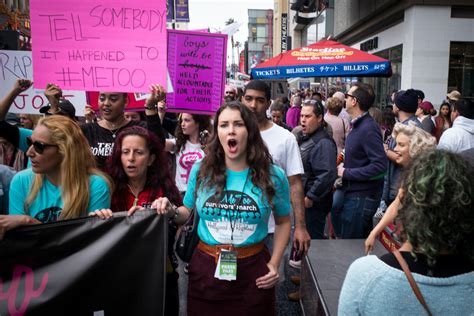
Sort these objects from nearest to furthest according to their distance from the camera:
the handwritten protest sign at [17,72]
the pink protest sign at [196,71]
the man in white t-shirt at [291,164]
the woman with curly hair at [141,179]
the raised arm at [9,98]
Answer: the woman with curly hair at [141,179] < the raised arm at [9,98] < the man in white t-shirt at [291,164] < the pink protest sign at [196,71] < the handwritten protest sign at [17,72]

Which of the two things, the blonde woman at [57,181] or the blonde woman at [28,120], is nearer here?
the blonde woman at [57,181]

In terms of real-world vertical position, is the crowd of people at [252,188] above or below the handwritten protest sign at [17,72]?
below

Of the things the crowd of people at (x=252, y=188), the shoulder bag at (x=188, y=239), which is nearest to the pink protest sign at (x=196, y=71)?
the crowd of people at (x=252, y=188)

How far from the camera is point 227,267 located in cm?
233

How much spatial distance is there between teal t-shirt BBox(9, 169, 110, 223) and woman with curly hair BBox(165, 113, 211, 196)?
1.93 meters

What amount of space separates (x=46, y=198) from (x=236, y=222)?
1096 mm

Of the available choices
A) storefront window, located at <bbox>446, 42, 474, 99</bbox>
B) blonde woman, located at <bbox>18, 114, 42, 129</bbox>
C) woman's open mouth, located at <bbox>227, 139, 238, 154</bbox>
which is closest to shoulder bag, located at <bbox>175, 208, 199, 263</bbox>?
woman's open mouth, located at <bbox>227, 139, 238, 154</bbox>

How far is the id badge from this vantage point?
2.33 m

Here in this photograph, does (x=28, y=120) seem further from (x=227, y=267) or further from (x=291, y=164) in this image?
(x=227, y=267)

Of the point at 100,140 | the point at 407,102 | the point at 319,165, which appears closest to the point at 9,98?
the point at 100,140

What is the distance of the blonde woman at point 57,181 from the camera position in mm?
2350

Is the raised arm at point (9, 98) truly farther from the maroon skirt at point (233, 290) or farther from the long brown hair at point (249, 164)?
the maroon skirt at point (233, 290)

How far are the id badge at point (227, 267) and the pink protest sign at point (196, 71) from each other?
1834mm

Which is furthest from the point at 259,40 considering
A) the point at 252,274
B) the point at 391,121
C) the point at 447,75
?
the point at 252,274
